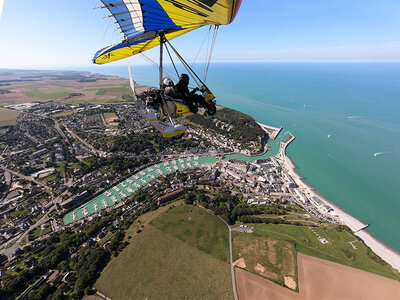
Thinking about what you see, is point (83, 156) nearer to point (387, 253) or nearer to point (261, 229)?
point (261, 229)

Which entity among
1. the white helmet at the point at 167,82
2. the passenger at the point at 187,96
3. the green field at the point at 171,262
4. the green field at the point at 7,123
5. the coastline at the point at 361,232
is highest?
the white helmet at the point at 167,82

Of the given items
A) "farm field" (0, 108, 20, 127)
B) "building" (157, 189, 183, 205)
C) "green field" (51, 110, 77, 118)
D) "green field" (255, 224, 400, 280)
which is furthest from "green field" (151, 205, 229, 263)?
"farm field" (0, 108, 20, 127)

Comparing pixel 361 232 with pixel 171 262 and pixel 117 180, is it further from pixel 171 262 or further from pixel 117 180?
pixel 117 180

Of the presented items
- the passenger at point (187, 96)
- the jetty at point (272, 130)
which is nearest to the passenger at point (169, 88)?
the passenger at point (187, 96)

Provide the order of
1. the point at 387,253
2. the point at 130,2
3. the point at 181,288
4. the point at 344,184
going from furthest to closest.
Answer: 1. the point at 344,184
2. the point at 387,253
3. the point at 181,288
4. the point at 130,2

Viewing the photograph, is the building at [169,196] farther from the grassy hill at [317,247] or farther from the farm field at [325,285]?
the farm field at [325,285]

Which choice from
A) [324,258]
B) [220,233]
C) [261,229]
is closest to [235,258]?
[220,233]
